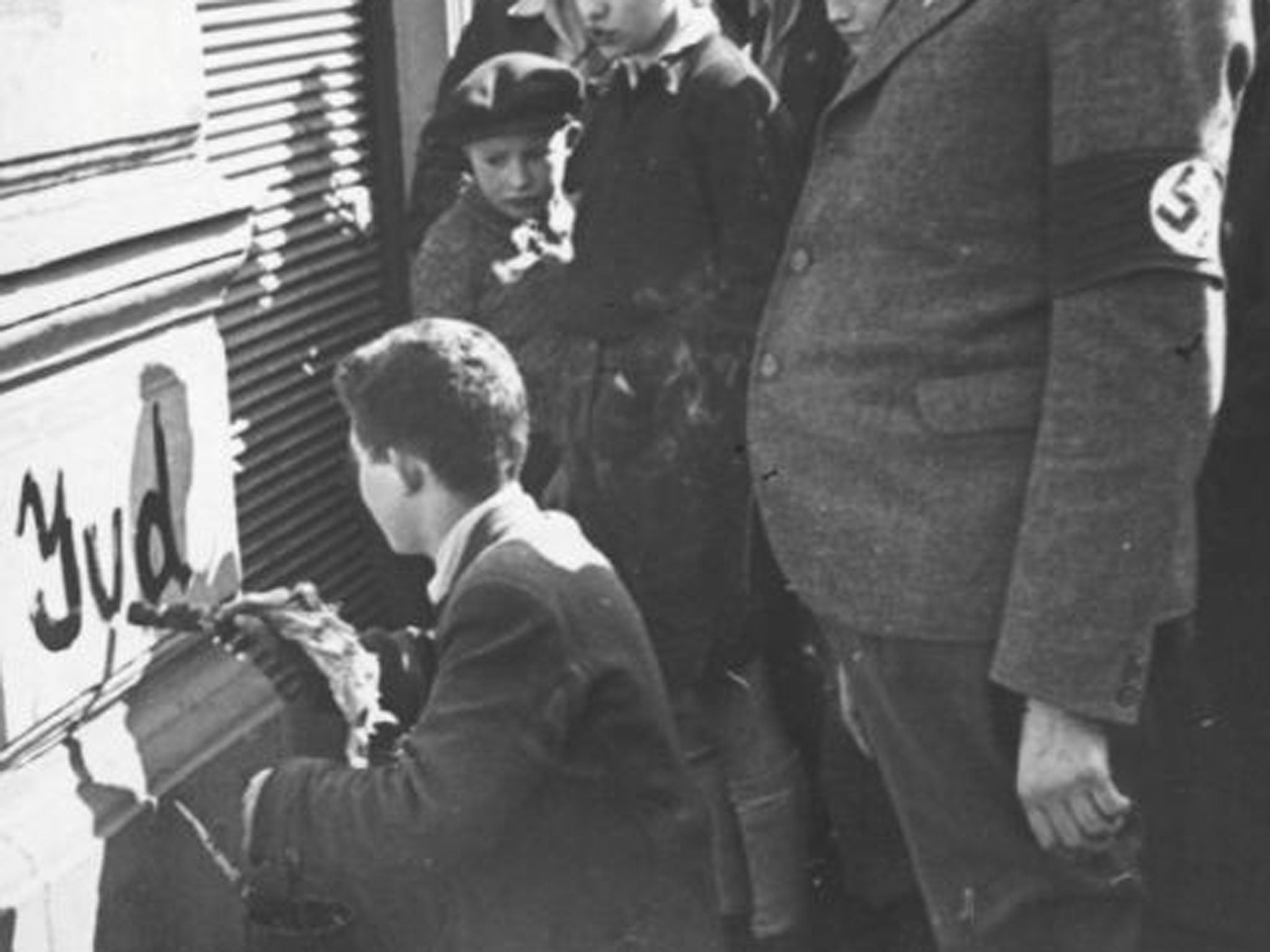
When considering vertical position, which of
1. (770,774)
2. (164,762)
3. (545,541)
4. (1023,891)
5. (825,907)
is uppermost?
(545,541)

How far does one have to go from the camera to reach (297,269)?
4.93 metres

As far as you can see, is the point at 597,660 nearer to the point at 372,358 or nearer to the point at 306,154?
the point at 372,358

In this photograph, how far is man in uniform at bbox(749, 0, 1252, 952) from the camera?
8.25 ft

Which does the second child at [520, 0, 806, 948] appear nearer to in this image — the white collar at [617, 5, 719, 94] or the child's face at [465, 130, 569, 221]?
the white collar at [617, 5, 719, 94]

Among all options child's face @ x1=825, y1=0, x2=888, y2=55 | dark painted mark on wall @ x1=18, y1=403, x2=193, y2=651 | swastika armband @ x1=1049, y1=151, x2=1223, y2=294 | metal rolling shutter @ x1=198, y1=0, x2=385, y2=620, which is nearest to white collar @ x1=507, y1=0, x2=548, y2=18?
metal rolling shutter @ x1=198, y1=0, x2=385, y2=620

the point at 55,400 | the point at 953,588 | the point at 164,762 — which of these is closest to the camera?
the point at 953,588

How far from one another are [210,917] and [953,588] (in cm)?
171

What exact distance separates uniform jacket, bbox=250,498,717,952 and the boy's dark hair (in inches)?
3.2

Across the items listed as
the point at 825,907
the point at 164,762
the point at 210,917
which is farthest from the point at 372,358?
the point at 825,907

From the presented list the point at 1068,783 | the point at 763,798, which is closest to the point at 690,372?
the point at 763,798

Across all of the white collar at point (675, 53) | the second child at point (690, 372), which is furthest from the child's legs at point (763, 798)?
the white collar at point (675, 53)

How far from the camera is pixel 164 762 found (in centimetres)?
378

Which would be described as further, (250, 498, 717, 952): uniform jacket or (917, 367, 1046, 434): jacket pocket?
(250, 498, 717, 952): uniform jacket

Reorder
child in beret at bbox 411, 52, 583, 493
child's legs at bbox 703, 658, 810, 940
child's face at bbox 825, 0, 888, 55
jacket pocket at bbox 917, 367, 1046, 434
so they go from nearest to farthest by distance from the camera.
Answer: jacket pocket at bbox 917, 367, 1046, 434 → child's face at bbox 825, 0, 888, 55 → child's legs at bbox 703, 658, 810, 940 → child in beret at bbox 411, 52, 583, 493
